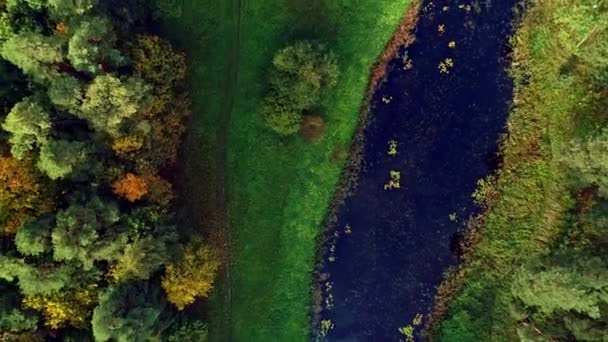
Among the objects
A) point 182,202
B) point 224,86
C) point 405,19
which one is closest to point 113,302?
point 182,202

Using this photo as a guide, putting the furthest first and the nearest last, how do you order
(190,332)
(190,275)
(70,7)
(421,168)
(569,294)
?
(421,168), (190,332), (190,275), (569,294), (70,7)

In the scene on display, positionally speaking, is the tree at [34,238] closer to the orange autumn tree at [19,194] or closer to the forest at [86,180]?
the forest at [86,180]

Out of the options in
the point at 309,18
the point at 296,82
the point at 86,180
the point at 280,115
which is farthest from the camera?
the point at 309,18

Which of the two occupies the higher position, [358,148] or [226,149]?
[358,148]

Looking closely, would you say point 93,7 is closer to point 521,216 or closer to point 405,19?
point 405,19

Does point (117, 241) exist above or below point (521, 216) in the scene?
below

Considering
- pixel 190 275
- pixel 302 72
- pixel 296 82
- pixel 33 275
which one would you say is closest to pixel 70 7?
pixel 296 82

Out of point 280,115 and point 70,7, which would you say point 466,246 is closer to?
point 280,115

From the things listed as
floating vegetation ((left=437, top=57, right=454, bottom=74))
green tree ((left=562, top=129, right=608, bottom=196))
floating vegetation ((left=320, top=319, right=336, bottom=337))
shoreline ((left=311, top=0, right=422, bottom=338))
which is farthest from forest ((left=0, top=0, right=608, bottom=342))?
floating vegetation ((left=437, top=57, right=454, bottom=74))
